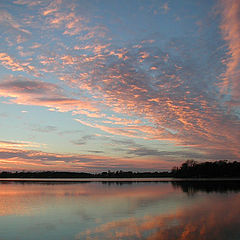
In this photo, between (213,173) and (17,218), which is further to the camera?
(213,173)

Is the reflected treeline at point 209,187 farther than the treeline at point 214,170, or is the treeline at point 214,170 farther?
the treeline at point 214,170

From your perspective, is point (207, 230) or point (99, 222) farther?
point (99, 222)

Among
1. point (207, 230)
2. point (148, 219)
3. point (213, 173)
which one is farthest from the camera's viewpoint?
point (213, 173)

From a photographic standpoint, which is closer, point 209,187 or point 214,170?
point 209,187

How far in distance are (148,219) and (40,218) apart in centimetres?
822

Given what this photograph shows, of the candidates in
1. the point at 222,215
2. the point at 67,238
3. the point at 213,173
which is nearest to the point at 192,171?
the point at 213,173

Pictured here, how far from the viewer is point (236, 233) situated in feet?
53.1

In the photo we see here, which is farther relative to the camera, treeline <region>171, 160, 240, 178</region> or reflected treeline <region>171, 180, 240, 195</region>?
treeline <region>171, 160, 240, 178</region>

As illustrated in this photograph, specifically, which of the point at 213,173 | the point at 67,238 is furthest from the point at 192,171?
the point at 67,238

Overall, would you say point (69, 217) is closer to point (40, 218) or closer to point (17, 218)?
point (40, 218)

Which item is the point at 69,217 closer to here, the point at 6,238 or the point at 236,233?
the point at 6,238

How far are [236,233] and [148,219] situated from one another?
6.39 metres

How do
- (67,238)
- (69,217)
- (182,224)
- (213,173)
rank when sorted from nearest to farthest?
1. (67,238)
2. (182,224)
3. (69,217)
4. (213,173)

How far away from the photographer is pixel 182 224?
18.8 meters
